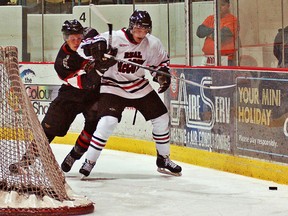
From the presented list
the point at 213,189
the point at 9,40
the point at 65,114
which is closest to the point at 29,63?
the point at 9,40

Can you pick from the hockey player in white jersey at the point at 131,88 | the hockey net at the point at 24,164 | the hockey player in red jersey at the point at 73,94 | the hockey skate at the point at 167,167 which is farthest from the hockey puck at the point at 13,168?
the hockey skate at the point at 167,167

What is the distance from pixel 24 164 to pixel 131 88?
1653 millimetres

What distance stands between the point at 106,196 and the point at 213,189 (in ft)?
2.35

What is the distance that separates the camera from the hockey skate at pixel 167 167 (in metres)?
6.75

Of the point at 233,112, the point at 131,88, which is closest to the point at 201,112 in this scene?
the point at 233,112

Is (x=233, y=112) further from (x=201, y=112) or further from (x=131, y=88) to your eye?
(x=131, y=88)

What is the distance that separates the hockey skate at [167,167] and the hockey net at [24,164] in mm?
1516

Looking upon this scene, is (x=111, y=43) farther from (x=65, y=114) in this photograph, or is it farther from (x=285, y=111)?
(x=285, y=111)

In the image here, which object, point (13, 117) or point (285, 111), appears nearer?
point (13, 117)

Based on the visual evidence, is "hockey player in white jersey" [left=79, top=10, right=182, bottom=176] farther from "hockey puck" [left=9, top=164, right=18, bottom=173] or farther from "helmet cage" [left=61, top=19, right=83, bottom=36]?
"hockey puck" [left=9, top=164, right=18, bottom=173]

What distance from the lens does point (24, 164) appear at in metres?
5.14

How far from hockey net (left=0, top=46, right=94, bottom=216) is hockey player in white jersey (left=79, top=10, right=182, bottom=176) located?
1.10 m

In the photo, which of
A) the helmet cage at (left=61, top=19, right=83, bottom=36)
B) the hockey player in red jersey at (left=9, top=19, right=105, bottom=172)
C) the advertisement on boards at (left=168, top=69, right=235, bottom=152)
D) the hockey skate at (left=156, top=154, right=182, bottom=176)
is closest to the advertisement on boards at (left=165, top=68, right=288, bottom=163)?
the advertisement on boards at (left=168, top=69, right=235, bottom=152)

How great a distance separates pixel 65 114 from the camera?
676cm
